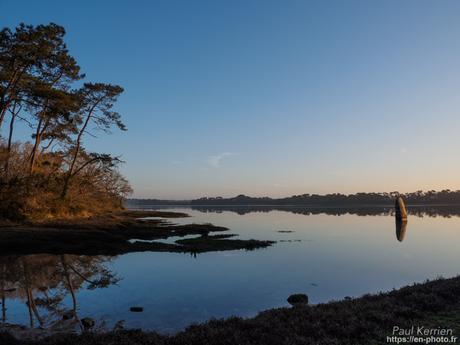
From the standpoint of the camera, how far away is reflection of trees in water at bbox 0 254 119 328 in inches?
515

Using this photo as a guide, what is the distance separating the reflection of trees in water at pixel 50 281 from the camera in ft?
42.9

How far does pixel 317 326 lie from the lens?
959 cm

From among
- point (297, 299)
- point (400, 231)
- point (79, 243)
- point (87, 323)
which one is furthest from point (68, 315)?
point (400, 231)

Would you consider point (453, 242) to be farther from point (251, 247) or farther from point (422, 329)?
point (422, 329)

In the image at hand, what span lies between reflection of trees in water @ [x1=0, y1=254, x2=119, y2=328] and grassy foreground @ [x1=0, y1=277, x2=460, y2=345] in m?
3.44

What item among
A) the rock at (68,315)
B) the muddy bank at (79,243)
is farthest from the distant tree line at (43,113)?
the rock at (68,315)

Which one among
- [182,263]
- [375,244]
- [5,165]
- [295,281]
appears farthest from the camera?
[5,165]

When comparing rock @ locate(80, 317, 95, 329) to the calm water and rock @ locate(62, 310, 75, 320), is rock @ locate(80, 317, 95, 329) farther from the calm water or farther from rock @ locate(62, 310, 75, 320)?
rock @ locate(62, 310, 75, 320)

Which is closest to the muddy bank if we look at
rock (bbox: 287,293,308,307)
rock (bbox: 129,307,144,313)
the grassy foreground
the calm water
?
the calm water

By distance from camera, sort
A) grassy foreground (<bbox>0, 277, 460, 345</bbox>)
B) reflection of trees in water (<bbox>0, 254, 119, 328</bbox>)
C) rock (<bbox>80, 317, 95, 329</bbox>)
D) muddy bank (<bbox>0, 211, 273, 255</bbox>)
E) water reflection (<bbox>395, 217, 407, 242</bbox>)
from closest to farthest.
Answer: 1. grassy foreground (<bbox>0, 277, 460, 345</bbox>)
2. rock (<bbox>80, 317, 95, 329</bbox>)
3. reflection of trees in water (<bbox>0, 254, 119, 328</bbox>)
4. muddy bank (<bbox>0, 211, 273, 255</bbox>)
5. water reflection (<bbox>395, 217, 407, 242</bbox>)

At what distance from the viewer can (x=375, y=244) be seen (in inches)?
1388

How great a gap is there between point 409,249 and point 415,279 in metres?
13.3

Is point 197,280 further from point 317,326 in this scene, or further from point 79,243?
point 79,243

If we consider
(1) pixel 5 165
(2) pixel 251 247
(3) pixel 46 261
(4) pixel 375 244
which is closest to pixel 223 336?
(3) pixel 46 261
